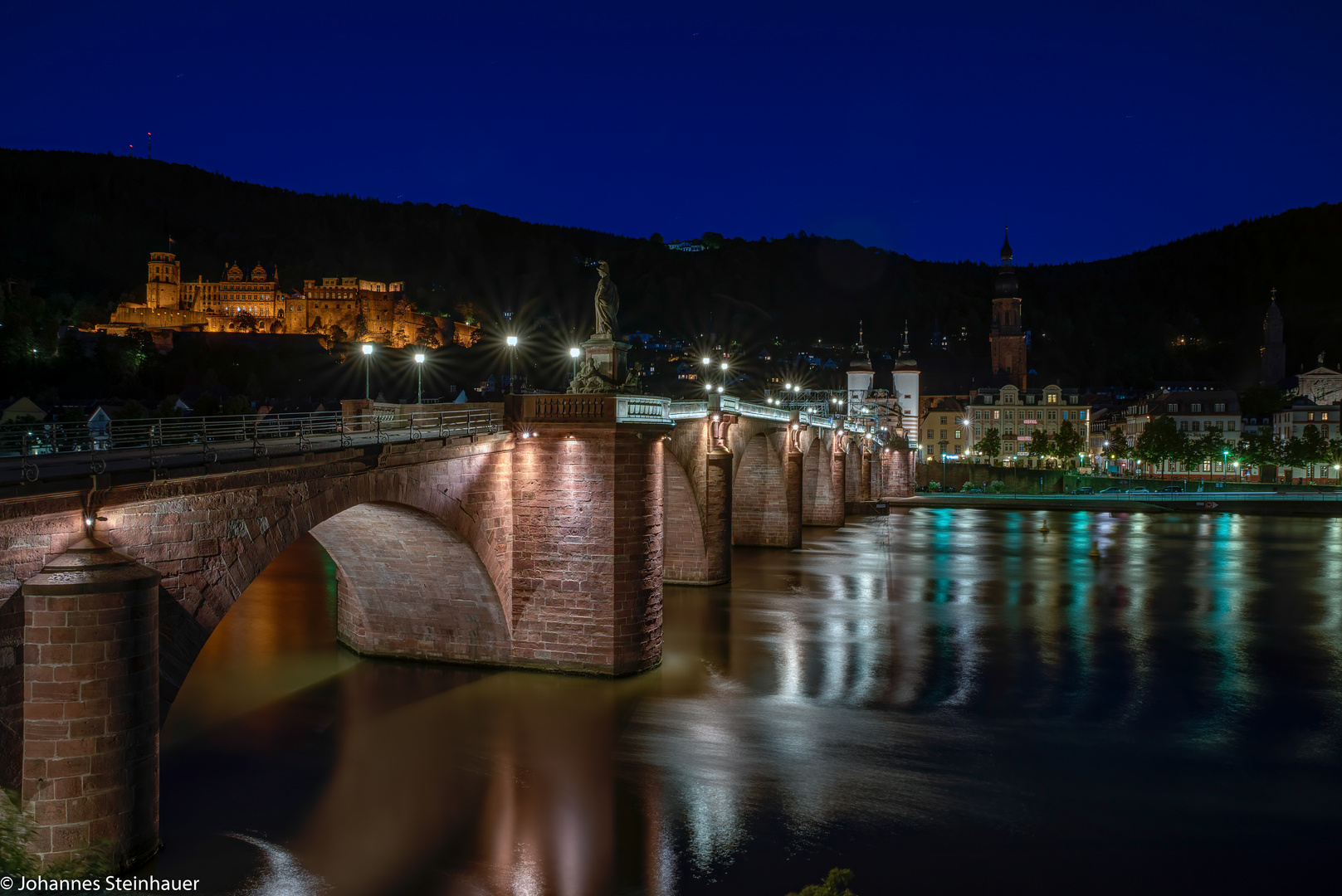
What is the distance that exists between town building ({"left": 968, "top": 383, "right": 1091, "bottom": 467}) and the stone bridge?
8085 cm

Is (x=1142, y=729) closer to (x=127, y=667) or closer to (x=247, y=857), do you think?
(x=247, y=857)

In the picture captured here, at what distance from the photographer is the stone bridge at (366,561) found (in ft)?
34.3

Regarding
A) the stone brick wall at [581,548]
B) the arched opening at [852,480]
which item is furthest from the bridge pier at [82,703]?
the arched opening at [852,480]

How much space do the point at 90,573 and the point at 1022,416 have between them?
113124 millimetres

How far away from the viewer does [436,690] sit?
21031 millimetres

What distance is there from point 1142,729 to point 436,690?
14965 mm

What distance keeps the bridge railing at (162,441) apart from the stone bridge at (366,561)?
1.74 feet

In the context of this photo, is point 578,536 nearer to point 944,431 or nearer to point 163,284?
point 944,431

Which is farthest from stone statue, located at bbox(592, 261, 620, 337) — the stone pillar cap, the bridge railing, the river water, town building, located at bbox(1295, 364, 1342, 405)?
town building, located at bbox(1295, 364, 1342, 405)

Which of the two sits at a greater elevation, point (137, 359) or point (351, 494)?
point (137, 359)

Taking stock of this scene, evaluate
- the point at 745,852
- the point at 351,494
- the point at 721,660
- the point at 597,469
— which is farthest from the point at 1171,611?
the point at 351,494

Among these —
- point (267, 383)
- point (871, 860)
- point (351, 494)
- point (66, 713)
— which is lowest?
point (871, 860)

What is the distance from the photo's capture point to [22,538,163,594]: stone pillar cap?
1041 cm

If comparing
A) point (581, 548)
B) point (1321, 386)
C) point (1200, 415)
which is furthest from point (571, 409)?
point (1321, 386)
